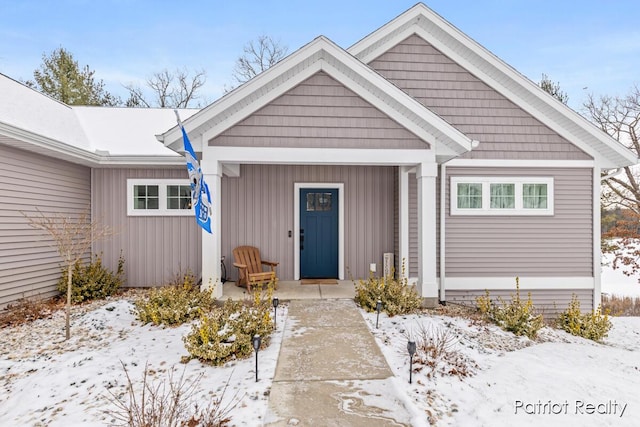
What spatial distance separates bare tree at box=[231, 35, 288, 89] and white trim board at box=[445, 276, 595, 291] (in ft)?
44.5

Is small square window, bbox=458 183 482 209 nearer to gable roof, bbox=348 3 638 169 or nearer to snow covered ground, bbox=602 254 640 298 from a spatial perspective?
gable roof, bbox=348 3 638 169

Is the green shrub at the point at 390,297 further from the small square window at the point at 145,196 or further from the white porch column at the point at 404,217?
the small square window at the point at 145,196

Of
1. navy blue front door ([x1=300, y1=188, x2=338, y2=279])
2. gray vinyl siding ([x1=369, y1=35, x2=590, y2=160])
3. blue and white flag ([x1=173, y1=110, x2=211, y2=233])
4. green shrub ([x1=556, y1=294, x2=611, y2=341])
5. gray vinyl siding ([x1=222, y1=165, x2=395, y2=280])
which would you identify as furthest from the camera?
navy blue front door ([x1=300, y1=188, x2=338, y2=279])

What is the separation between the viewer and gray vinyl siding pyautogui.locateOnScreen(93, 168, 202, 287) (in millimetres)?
7047

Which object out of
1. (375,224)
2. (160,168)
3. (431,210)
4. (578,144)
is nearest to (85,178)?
(160,168)

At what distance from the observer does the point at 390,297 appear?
5.27 m

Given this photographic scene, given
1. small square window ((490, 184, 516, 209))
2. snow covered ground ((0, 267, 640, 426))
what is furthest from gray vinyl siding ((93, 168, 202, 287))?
small square window ((490, 184, 516, 209))

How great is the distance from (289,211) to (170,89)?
13.1 metres

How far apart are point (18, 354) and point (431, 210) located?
589 cm

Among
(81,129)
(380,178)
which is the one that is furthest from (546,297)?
(81,129)

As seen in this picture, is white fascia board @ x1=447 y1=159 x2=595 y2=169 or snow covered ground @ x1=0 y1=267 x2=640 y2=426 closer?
snow covered ground @ x1=0 y1=267 x2=640 y2=426

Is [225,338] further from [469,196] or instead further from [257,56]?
[257,56]

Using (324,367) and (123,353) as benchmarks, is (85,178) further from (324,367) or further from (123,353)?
(324,367)

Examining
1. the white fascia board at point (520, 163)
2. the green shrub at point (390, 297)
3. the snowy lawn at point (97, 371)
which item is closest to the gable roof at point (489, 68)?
the white fascia board at point (520, 163)
